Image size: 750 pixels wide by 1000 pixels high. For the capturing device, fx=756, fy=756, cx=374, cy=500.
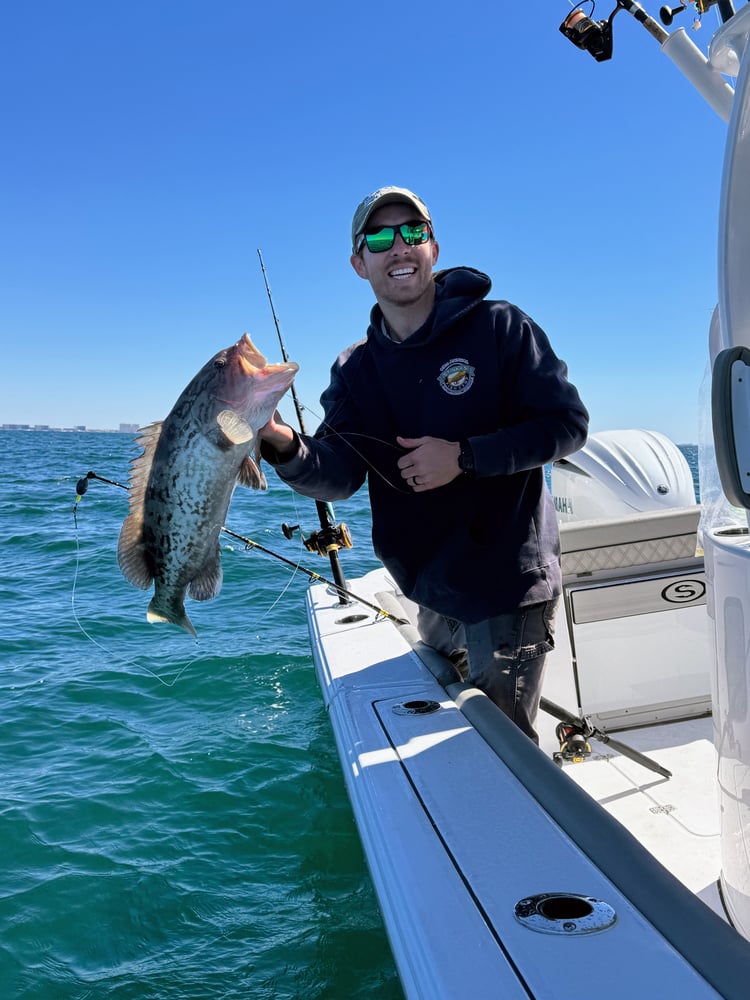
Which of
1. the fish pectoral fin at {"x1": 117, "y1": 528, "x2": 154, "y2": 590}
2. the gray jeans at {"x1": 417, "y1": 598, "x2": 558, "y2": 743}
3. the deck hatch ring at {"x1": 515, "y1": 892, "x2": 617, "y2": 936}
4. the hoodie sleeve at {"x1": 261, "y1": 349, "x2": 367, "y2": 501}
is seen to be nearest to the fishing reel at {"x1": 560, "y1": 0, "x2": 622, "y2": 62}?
the hoodie sleeve at {"x1": 261, "y1": 349, "x2": 367, "y2": 501}

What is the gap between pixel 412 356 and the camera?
280 centimetres

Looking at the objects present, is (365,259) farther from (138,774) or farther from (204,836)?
(138,774)

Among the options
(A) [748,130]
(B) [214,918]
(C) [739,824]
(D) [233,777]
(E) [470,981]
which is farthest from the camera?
(D) [233,777]

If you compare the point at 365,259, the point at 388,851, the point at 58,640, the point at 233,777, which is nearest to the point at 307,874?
the point at 233,777

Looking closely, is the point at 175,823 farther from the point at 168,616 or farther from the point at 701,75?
the point at 701,75

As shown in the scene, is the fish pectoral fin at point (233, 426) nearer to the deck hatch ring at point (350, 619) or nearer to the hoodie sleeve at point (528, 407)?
the hoodie sleeve at point (528, 407)

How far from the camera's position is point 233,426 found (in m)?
1.91

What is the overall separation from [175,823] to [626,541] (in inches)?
117

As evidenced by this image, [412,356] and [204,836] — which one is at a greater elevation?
[412,356]

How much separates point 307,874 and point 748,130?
11.7 ft

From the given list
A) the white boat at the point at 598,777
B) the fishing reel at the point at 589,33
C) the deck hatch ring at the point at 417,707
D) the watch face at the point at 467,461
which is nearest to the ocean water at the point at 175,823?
the white boat at the point at 598,777

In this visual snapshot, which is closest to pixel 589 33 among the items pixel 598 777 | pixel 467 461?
pixel 467 461

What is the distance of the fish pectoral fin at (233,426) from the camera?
1.91m

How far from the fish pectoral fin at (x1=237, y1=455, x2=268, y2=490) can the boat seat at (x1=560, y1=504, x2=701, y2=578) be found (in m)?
2.37
